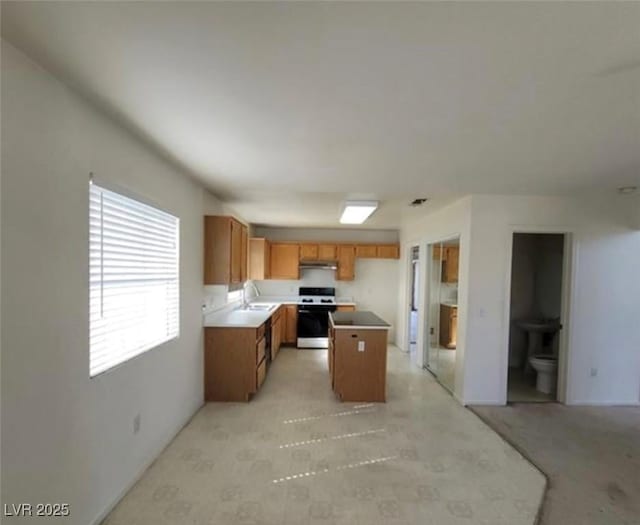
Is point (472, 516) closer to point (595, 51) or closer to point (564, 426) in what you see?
point (564, 426)

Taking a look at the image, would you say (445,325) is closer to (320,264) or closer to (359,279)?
(359,279)

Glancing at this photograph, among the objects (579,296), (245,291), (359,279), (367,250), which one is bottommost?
(245,291)

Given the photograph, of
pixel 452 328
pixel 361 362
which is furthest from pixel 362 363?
pixel 452 328

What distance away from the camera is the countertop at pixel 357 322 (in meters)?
4.21

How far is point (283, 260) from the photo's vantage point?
23.8 feet

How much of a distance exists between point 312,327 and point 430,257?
2615 millimetres

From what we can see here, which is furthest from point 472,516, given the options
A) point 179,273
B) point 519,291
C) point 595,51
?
point 519,291

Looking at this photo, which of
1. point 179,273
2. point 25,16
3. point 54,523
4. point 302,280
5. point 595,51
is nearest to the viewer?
point 25,16

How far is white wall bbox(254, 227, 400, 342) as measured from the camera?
24.8 feet

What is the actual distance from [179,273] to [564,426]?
13.6 feet

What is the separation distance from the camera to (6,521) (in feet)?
4.66

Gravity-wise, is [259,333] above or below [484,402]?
above

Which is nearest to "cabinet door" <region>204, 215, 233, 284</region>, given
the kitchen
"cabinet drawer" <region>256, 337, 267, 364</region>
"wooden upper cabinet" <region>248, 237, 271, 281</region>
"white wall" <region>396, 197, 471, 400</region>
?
the kitchen

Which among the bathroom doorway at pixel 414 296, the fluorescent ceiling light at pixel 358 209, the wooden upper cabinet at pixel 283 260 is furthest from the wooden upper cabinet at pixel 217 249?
the bathroom doorway at pixel 414 296
